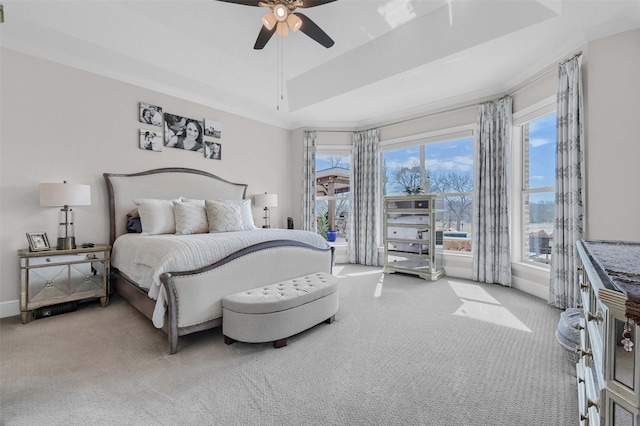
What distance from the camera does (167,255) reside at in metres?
2.13

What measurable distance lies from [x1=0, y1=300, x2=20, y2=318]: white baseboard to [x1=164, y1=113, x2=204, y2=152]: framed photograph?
2423mm

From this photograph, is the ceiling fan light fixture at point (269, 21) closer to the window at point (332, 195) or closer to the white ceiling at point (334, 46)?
the white ceiling at point (334, 46)

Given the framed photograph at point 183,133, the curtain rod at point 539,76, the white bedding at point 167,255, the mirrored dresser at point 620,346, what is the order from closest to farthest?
the mirrored dresser at point 620,346
the white bedding at point 167,255
the curtain rod at point 539,76
the framed photograph at point 183,133

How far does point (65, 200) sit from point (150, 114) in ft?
5.33

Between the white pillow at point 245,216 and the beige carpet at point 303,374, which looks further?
the white pillow at point 245,216

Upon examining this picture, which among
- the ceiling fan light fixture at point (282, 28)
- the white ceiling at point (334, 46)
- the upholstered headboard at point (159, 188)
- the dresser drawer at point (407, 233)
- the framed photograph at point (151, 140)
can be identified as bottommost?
the dresser drawer at point (407, 233)

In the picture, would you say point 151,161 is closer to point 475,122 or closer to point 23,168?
point 23,168

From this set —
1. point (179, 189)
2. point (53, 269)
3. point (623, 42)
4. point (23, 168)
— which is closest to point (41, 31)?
point (23, 168)

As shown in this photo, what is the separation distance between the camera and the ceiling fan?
90.4 inches

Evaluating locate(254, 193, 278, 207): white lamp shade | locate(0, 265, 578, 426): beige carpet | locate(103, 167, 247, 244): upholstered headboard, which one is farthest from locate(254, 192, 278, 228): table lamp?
locate(0, 265, 578, 426): beige carpet

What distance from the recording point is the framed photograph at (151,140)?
150 inches

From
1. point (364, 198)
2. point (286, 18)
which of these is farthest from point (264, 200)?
point (286, 18)

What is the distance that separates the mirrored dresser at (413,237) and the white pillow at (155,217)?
337 centimetres

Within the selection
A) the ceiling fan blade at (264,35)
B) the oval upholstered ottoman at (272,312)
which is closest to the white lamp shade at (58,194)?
the oval upholstered ottoman at (272,312)
